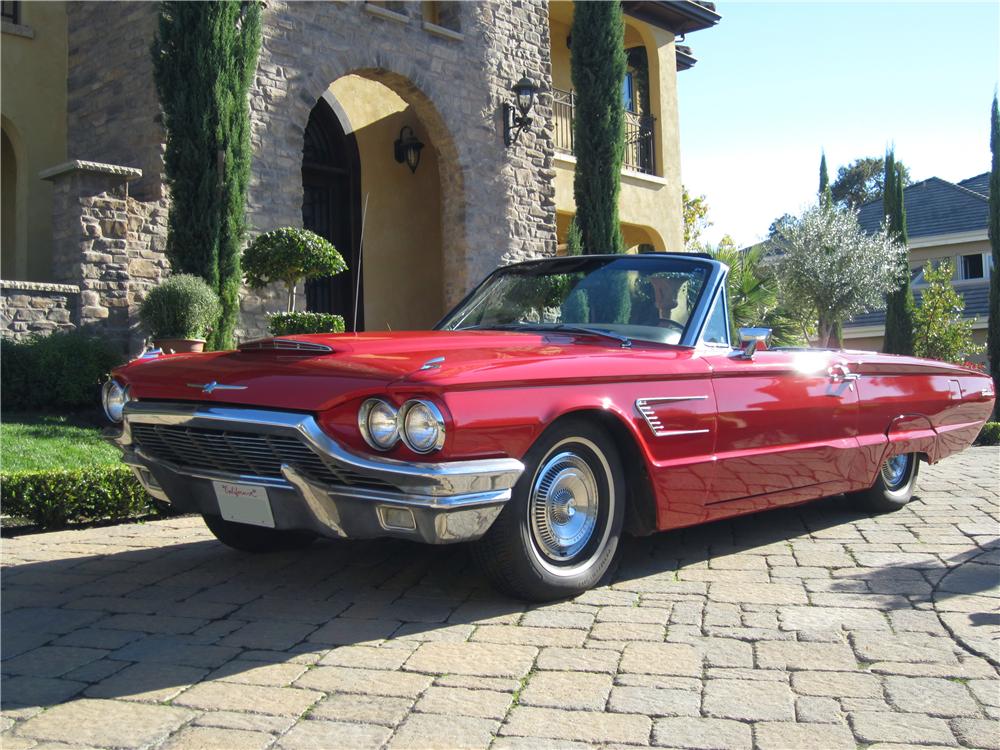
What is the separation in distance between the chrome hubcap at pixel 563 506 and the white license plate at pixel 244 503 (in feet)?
3.26

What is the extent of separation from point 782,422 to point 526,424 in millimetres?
1735

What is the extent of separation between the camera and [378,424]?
3.35 m

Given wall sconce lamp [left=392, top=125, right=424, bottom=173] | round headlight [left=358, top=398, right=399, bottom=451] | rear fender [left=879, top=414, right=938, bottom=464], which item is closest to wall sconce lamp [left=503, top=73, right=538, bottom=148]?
wall sconce lamp [left=392, top=125, right=424, bottom=173]

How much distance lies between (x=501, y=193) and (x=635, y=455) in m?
11.4

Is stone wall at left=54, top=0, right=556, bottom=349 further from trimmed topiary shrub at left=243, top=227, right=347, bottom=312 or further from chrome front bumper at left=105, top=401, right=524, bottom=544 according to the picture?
chrome front bumper at left=105, top=401, right=524, bottom=544

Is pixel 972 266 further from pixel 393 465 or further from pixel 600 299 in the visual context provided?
pixel 393 465

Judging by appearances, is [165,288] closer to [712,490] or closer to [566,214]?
[712,490]

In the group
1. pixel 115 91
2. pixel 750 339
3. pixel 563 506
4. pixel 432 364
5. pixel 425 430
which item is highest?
pixel 115 91

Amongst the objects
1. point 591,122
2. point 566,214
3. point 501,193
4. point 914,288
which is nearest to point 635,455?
point 501,193

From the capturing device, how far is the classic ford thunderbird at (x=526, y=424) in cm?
338

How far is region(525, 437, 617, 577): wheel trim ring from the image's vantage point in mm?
3709

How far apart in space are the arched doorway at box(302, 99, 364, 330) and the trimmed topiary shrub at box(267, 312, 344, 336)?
3.59 metres

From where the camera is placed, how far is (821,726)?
264 cm

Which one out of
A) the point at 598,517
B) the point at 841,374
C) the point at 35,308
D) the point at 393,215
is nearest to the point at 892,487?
the point at 841,374
